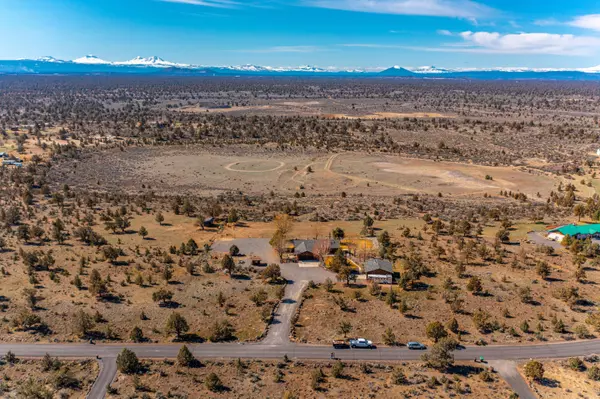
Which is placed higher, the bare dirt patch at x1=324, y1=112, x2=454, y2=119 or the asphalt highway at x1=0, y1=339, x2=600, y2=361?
the bare dirt patch at x1=324, y1=112, x2=454, y2=119

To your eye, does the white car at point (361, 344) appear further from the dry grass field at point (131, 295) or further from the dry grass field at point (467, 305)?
→ the dry grass field at point (131, 295)

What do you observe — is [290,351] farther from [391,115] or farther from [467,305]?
[391,115]

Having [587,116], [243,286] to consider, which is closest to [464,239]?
[243,286]

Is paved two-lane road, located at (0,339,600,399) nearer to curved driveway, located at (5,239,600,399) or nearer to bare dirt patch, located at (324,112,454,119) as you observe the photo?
curved driveway, located at (5,239,600,399)

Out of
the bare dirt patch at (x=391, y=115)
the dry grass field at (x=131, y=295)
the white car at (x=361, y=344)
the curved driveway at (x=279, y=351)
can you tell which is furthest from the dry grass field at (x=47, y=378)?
the bare dirt patch at (x=391, y=115)

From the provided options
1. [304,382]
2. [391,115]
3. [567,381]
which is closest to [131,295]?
[304,382]

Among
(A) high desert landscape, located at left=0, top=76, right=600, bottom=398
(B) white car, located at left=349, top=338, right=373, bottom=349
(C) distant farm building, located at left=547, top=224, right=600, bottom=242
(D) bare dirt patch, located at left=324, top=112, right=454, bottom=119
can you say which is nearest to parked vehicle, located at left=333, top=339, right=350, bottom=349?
(A) high desert landscape, located at left=0, top=76, right=600, bottom=398

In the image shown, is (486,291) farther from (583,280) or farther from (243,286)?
(243,286)
